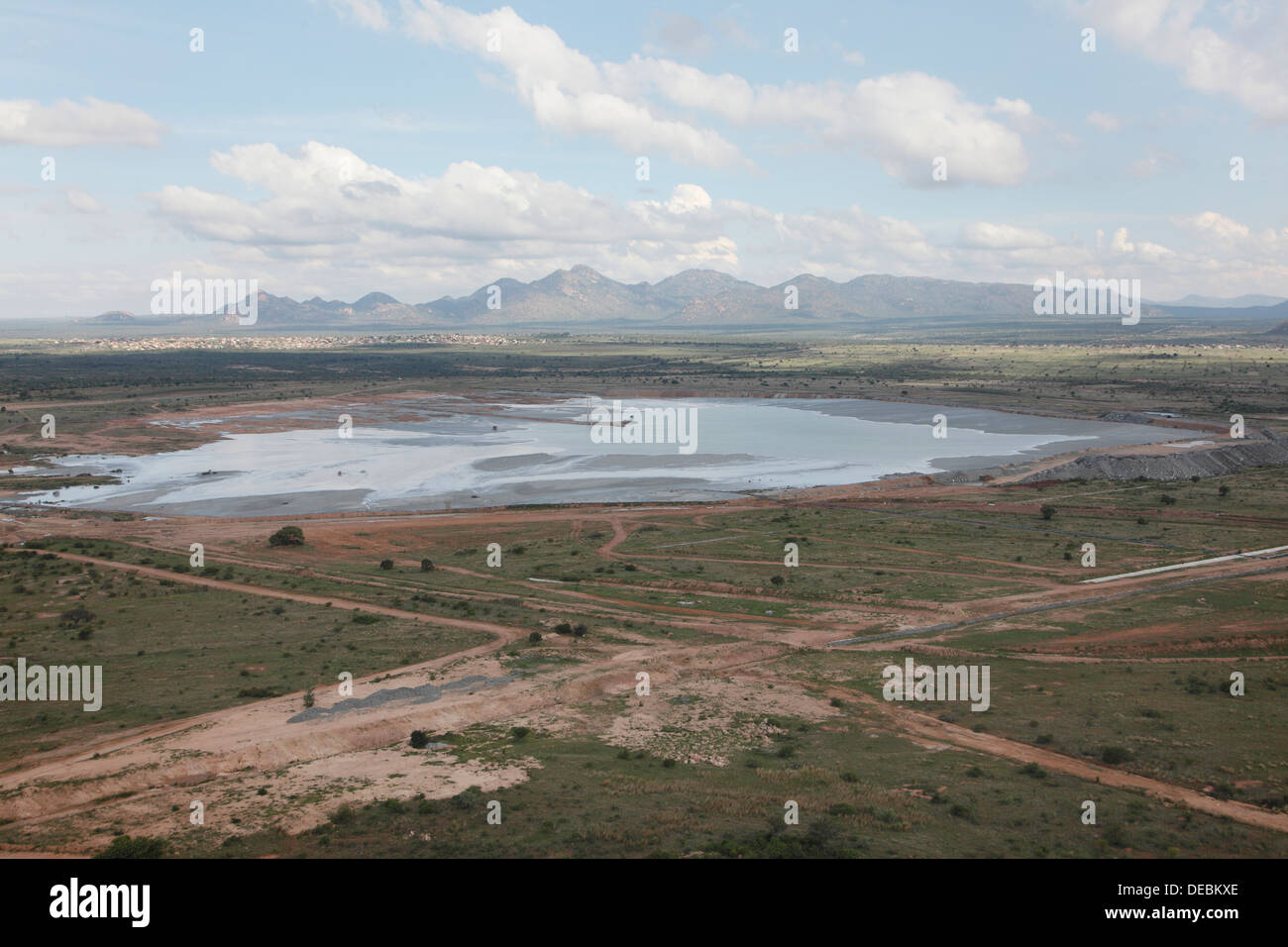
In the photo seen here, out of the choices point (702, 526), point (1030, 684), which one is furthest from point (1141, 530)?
point (1030, 684)

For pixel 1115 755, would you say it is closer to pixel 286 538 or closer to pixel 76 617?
pixel 76 617

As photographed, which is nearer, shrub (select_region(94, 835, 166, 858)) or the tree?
shrub (select_region(94, 835, 166, 858))

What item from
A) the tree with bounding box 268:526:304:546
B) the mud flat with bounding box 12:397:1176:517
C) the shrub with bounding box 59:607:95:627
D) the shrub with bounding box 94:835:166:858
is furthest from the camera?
the mud flat with bounding box 12:397:1176:517

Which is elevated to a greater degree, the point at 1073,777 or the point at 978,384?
the point at 978,384

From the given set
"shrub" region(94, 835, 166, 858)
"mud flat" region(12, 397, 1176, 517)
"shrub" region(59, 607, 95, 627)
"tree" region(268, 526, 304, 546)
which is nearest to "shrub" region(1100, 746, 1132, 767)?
"shrub" region(94, 835, 166, 858)

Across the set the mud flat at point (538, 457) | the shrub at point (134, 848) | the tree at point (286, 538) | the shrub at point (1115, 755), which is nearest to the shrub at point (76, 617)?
the tree at point (286, 538)

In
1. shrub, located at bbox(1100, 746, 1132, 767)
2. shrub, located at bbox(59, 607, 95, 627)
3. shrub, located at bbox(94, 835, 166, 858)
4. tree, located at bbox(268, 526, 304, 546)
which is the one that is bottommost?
shrub, located at bbox(1100, 746, 1132, 767)

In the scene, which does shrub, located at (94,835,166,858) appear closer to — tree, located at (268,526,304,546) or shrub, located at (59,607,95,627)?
shrub, located at (59,607,95,627)

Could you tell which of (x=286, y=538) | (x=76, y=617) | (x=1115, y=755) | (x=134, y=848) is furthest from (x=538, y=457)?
(x=134, y=848)

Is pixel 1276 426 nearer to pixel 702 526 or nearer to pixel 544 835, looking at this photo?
pixel 702 526
